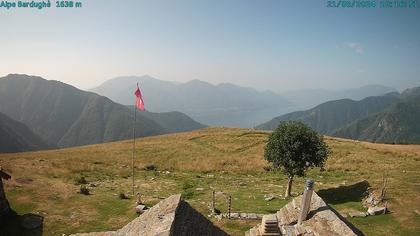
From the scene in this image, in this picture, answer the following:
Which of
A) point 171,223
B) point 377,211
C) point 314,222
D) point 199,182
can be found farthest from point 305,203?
point 199,182

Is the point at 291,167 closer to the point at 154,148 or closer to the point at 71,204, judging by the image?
the point at 71,204

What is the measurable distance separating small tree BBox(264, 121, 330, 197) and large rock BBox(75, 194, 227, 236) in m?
19.3

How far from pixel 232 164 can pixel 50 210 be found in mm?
30360

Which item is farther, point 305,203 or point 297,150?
point 297,150

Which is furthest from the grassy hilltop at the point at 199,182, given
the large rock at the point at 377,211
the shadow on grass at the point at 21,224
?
the shadow on grass at the point at 21,224

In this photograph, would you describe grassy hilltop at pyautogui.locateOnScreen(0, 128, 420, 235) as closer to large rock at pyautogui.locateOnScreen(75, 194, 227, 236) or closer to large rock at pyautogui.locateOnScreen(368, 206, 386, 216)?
large rock at pyautogui.locateOnScreen(368, 206, 386, 216)

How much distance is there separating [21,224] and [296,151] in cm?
2555

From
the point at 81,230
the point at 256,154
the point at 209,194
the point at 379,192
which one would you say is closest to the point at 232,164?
the point at 256,154

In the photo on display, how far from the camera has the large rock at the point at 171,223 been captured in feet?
39.2

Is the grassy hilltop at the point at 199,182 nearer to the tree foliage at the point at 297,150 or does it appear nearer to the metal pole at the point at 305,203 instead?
the tree foliage at the point at 297,150

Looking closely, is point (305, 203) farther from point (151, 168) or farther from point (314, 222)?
point (151, 168)

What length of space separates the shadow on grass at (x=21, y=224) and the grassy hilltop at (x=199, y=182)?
58cm

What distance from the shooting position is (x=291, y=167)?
108 feet

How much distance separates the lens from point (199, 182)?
4025 centimetres
